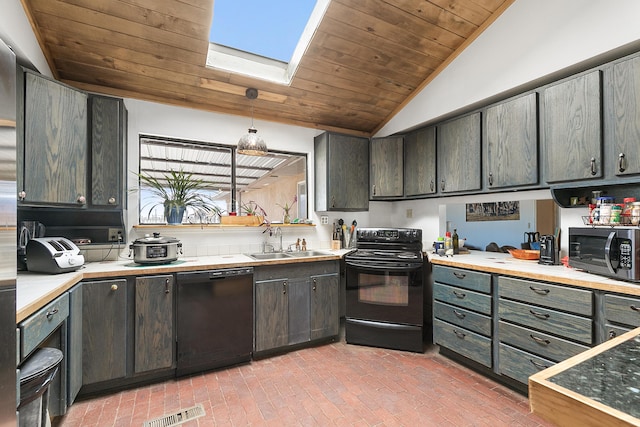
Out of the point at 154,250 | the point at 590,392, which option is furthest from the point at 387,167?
the point at 590,392

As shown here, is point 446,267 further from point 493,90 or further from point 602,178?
point 493,90

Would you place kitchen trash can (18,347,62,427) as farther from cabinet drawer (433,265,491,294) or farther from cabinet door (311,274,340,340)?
cabinet drawer (433,265,491,294)

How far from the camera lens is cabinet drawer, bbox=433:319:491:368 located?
7.42 ft

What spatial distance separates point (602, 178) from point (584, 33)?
3.34 ft

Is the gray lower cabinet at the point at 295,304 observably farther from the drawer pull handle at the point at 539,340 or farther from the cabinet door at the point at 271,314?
the drawer pull handle at the point at 539,340

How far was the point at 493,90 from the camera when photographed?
2.59 m

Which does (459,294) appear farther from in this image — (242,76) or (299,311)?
(242,76)

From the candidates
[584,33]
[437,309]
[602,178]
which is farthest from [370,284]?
[584,33]

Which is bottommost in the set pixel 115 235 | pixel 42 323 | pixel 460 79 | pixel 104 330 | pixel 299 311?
pixel 299 311

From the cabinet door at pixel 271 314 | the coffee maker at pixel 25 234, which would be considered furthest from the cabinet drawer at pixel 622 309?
the coffee maker at pixel 25 234

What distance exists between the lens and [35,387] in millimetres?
1247

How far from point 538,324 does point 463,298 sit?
21.8 inches

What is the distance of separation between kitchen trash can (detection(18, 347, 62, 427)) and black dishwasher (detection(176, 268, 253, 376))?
920mm

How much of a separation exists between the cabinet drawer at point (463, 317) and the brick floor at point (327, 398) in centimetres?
37
